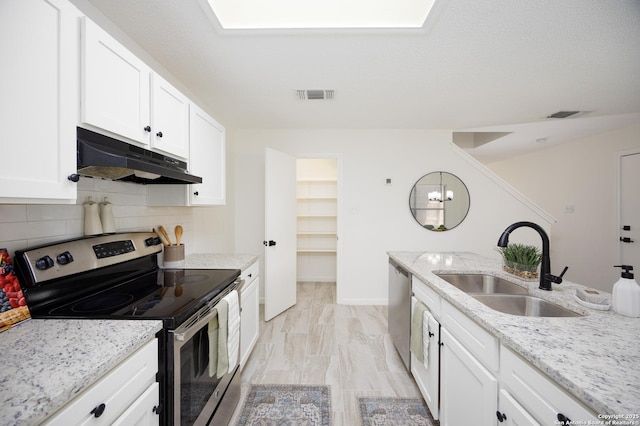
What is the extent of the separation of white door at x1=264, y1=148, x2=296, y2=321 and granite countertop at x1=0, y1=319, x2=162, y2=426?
1.93m

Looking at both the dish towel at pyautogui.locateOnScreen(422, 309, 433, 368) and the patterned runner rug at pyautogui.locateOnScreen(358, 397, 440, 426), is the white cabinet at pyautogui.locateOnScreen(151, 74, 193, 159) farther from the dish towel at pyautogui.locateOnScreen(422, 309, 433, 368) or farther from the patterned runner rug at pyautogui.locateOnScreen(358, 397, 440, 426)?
the patterned runner rug at pyautogui.locateOnScreen(358, 397, 440, 426)

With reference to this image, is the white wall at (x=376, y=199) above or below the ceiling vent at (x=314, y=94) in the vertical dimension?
below

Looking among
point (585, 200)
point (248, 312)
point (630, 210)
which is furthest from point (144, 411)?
point (585, 200)

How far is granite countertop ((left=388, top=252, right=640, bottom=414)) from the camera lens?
0.57 meters

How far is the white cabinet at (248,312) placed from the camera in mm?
1818

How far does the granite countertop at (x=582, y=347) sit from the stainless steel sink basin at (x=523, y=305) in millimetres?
52

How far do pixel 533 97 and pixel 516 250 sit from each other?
73.7 inches

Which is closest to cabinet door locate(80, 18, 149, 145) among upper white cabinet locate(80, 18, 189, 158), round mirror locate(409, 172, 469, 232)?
upper white cabinet locate(80, 18, 189, 158)

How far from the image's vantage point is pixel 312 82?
2.11 m

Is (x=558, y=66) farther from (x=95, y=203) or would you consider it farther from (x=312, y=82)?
(x=95, y=203)

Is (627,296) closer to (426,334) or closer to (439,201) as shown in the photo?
(426,334)

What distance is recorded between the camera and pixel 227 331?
4.37 feet

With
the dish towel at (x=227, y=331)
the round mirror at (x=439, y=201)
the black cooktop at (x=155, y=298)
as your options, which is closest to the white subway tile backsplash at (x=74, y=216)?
the black cooktop at (x=155, y=298)

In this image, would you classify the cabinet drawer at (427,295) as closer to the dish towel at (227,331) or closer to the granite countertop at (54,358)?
the dish towel at (227,331)
